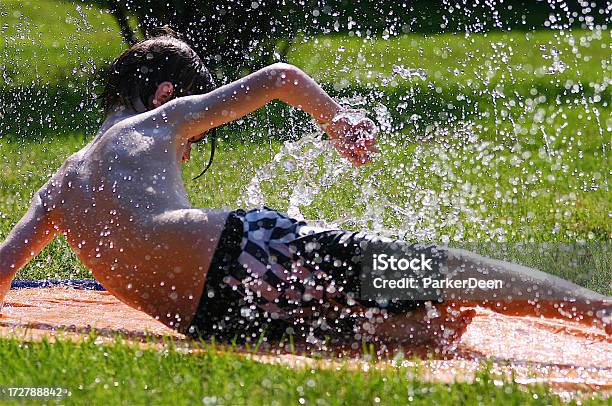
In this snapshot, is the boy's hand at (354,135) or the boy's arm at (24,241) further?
the boy's arm at (24,241)

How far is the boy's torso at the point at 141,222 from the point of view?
296 cm

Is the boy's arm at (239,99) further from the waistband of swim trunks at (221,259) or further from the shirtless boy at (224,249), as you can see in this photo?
the waistband of swim trunks at (221,259)

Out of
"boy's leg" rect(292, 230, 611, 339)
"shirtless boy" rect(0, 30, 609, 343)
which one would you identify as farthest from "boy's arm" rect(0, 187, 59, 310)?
"boy's leg" rect(292, 230, 611, 339)

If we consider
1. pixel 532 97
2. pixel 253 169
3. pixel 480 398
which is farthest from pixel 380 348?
pixel 532 97

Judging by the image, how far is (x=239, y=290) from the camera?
9.69 ft

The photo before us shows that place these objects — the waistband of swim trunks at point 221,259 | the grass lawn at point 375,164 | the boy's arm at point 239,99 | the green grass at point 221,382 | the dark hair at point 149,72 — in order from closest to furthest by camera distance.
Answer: the green grass at point 221,382 < the grass lawn at point 375,164 < the waistband of swim trunks at point 221,259 < the boy's arm at point 239,99 < the dark hair at point 149,72

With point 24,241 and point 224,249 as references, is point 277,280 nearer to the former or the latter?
point 224,249

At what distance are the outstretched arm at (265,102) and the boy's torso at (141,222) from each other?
80 millimetres

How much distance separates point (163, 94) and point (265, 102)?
16.5 inches

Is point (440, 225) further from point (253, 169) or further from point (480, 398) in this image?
point (480, 398)

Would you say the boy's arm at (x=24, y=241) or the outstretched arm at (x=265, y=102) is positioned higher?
the outstretched arm at (x=265, y=102)

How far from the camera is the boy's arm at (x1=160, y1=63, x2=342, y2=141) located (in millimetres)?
3104

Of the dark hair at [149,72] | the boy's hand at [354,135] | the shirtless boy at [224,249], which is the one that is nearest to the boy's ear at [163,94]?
the dark hair at [149,72]

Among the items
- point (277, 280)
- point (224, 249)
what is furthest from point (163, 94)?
point (277, 280)
